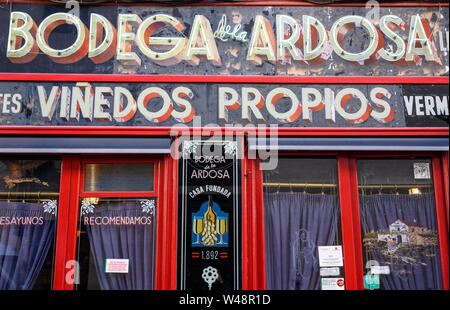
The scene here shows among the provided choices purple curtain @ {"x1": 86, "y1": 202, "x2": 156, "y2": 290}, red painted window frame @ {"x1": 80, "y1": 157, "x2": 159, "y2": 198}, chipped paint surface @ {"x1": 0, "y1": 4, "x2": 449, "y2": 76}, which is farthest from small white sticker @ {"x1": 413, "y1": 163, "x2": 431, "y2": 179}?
purple curtain @ {"x1": 86, "y1": 202, "x2": 156, "y2": 290}

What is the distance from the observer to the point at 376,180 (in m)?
6.72

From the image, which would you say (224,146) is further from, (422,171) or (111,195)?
(422,171)

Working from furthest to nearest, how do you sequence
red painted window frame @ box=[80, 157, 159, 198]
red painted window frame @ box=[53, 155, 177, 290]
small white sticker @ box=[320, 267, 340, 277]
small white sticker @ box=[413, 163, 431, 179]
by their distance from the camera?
small white sticker @ box=[413, 163, 431, 179] → red painted window frame @ box=[80, 157, 159, 198] → small white sticker @ box=[320, 267, 340, 277] → red painted window frame @ box=[53, 155, 177, 290]

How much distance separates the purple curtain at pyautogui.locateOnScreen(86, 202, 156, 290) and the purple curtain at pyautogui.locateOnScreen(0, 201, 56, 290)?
57cm

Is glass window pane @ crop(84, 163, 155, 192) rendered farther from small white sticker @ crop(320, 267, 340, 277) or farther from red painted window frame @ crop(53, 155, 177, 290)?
small white sticker @ crop(320, 267, 340, 277)

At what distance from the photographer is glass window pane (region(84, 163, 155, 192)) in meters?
6.62

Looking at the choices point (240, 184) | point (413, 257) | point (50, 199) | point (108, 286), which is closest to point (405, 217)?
point (413, 257)

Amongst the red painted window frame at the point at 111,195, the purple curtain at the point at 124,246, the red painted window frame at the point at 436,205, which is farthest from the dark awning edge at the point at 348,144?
the purple curtain at the point at 124,246

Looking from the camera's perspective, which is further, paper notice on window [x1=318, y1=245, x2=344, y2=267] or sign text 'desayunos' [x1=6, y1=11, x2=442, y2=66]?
sign text 'desayunos' [x1=6, y1=11, x2=442, y2=66]

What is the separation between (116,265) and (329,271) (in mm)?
2610

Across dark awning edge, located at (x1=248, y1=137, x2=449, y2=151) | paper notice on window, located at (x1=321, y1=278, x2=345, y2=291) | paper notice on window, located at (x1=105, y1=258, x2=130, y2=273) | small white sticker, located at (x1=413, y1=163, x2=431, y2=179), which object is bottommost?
paper notice on window, located at (x1=321, y1=278, x2=345, y2=291)

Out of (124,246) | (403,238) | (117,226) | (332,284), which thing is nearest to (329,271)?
(332,284)

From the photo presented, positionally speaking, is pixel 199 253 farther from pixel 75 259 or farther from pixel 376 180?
pixel 376 180
